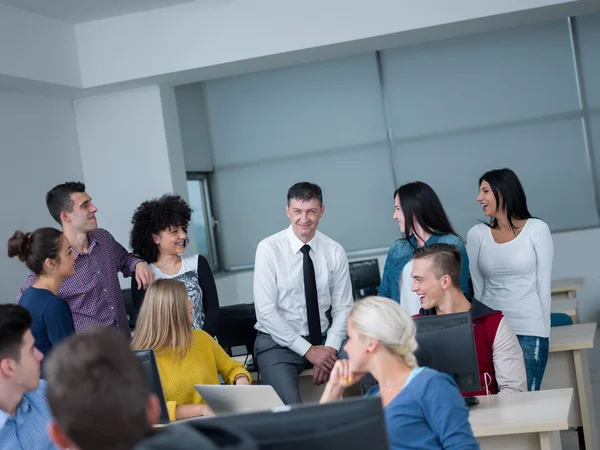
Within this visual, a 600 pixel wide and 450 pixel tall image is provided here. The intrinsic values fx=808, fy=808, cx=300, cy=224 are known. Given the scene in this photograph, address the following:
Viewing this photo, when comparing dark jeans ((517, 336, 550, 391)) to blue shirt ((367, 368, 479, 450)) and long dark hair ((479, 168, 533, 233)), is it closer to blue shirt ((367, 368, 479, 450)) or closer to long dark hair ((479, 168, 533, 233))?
long dark hair ((479, 168, 533, 233))

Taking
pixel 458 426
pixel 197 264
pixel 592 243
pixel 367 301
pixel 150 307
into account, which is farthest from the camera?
pixel 592 243

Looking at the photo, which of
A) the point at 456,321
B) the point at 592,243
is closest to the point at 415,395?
the point at 456,321

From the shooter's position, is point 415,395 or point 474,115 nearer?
point 415,395

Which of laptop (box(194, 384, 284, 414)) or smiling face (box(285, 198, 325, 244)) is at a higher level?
smiling face (box(285, 198, 325, 244))

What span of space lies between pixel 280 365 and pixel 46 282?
50.4 inches

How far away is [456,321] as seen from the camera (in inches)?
Result: 112

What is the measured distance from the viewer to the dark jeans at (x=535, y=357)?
12.9ft

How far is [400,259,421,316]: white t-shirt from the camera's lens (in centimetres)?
405

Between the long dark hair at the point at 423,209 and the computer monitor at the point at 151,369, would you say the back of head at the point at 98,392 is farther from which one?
the long dark hair at the point at 423,209

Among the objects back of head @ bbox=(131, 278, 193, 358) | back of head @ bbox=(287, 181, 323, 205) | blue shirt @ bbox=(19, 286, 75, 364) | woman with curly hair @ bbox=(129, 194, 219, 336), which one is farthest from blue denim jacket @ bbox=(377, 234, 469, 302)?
blue shirt @ bbox=(19, 286, 75, 364)

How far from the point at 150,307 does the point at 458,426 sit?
1.52 meters

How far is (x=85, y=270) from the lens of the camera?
394 cm

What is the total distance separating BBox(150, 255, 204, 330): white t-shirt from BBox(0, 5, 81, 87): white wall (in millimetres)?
2265

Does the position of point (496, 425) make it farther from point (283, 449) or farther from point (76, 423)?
point (76, 423)
